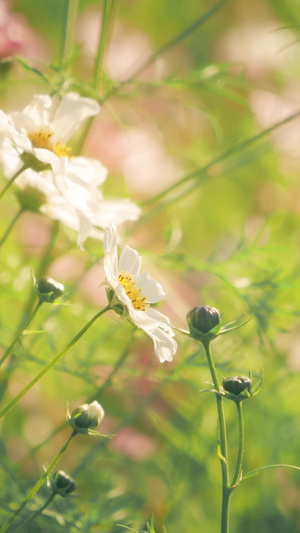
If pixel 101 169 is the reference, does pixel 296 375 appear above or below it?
below

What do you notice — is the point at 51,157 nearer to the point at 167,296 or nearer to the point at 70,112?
the point at 70,112

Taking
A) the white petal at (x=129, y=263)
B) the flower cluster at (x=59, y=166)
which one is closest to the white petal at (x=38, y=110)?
the flower cluster at (x=59, y=166)

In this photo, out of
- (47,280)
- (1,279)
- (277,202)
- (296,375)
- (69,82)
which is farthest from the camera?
(277,202)

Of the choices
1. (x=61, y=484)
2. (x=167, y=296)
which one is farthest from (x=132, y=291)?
(x=167, y=296)

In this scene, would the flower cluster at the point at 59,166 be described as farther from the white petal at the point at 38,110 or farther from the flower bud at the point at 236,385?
the flower bud at the point at 236,385

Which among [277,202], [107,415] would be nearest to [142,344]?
[107,415]

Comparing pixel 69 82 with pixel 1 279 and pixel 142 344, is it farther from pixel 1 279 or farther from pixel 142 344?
pixel 142 344
